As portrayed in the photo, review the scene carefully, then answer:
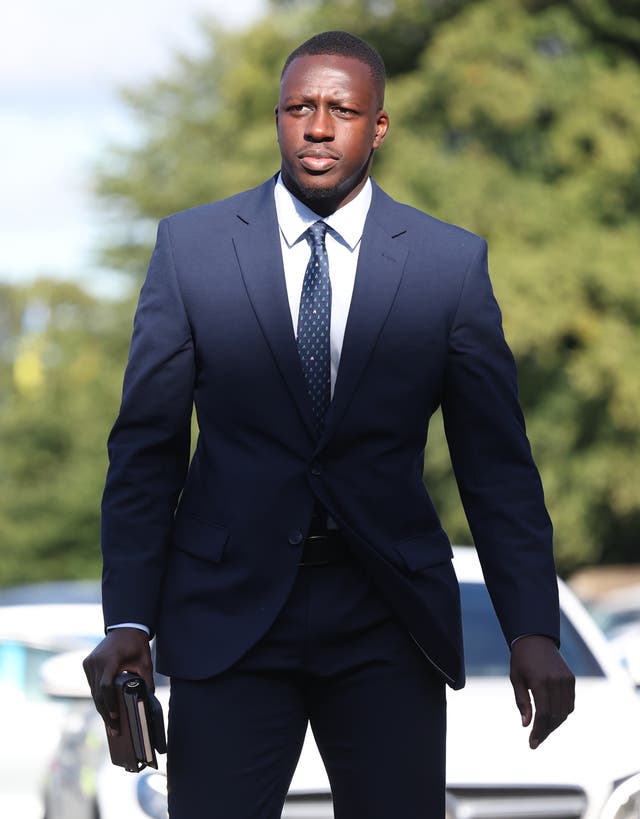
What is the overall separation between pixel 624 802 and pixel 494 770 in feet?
1.27

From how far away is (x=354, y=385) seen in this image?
3.03 meters

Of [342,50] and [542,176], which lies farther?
[542,176]

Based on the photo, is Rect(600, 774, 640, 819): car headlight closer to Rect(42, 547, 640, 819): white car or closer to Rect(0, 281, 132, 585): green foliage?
Rect(42, 547, 640, 819): white car

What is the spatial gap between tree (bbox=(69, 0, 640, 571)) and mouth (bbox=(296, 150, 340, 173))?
1877 centimetres

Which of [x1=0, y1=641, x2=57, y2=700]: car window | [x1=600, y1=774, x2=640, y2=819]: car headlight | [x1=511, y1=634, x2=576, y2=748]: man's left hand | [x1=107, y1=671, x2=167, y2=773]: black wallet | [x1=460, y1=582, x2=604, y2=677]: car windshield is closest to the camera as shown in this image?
[x1=107, y1=671, x2=167, y2=773]: black wallet

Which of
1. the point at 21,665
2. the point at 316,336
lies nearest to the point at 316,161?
the point at 316,336

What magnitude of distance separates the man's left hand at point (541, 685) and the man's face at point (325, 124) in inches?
34.7

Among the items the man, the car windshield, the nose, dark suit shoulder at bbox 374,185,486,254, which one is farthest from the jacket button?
the car windshield

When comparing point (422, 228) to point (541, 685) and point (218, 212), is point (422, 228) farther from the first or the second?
point (541, 685)

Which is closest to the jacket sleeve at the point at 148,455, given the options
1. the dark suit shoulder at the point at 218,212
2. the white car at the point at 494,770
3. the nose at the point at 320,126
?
the dark suit shoulder at the point at 218,212

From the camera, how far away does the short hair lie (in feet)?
10.4

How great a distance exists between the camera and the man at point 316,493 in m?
2.97

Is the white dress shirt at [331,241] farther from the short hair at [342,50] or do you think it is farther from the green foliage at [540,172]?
the green foliage at [540,172]

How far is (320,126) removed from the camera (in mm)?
3105
